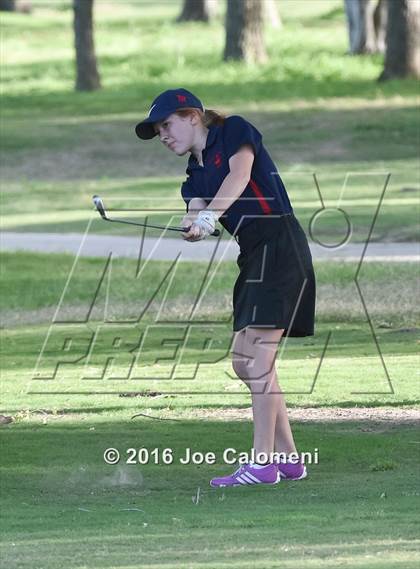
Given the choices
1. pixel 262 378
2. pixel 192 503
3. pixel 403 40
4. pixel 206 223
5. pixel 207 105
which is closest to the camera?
pixel 206 223

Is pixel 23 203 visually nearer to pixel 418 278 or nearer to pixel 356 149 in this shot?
pixel 356 149

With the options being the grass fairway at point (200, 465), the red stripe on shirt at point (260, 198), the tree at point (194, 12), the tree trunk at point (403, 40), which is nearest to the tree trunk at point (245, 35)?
the tree trunk at point (403, 40)

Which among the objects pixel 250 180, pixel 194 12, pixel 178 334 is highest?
pixel 250 180

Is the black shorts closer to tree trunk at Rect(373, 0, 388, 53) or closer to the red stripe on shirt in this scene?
the red stripe on shirt

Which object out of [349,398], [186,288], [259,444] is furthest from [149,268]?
[259,444]

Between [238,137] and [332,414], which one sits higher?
[238,137]

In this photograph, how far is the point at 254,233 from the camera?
773 centimetres

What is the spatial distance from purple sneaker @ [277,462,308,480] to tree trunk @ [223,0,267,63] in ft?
113

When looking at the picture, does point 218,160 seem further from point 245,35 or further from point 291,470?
point 245,35

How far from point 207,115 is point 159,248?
12.2m

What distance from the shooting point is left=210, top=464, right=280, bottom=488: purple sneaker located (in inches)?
312

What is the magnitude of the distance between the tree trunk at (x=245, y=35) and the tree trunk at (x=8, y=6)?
75.6 feet

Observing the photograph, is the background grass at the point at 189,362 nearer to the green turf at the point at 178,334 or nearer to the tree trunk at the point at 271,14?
the green turf at the point at 178,334

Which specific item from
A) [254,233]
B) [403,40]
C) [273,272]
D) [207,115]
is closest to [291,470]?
[273,272]
